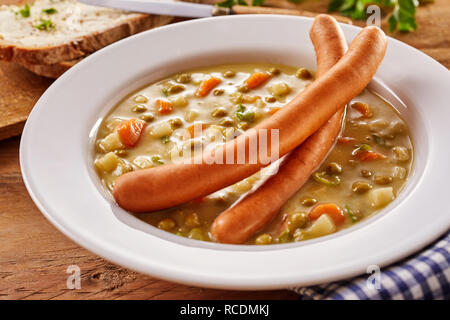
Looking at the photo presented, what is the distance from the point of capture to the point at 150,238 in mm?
2969

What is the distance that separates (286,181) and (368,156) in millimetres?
688

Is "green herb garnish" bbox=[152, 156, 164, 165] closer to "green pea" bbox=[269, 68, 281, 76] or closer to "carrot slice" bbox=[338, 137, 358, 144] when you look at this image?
"carrot slice" bbox=[338, 137, 358, 144]

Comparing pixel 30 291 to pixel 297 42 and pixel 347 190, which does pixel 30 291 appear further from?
pixel 297 42

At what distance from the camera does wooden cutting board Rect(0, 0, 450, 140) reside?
4.38 m

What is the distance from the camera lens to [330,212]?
3221 mm

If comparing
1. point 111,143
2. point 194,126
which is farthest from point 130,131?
point 194,126

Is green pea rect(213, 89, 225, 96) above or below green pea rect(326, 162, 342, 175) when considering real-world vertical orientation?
above

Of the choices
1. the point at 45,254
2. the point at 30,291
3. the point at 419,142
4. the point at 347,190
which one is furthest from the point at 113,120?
the point at 419,142

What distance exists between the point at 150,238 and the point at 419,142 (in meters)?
1.95

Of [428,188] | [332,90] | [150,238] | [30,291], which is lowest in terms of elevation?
[30,291]

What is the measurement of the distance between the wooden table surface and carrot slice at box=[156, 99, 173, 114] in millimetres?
1105

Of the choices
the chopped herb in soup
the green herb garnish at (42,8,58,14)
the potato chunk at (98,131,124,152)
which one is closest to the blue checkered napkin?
the chopped herb in soup

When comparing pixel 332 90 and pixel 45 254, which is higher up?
pixel 332 90

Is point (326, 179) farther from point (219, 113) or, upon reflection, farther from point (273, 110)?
point (219, 113)
